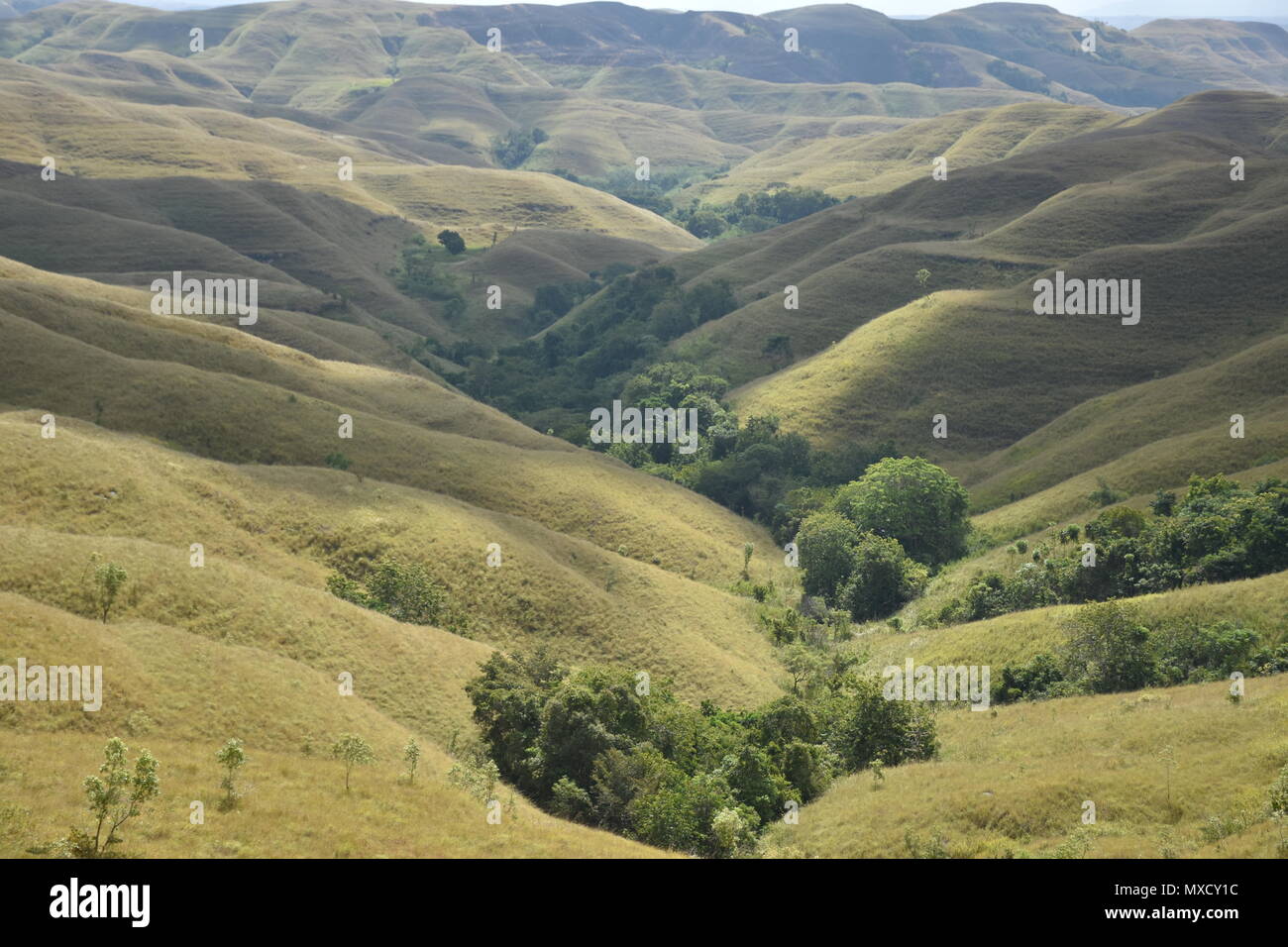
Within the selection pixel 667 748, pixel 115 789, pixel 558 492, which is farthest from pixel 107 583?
pixel 558 492

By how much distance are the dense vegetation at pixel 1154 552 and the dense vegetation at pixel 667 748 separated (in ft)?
62.1

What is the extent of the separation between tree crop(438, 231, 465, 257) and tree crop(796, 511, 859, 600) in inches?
5267

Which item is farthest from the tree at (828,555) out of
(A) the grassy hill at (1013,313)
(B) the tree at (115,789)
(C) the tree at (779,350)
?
(B) the tree at (115,789)

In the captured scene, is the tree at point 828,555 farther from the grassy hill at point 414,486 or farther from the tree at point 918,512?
the grassy hill at point 414,486

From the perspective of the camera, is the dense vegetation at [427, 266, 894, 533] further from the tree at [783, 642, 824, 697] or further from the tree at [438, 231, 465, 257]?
the tree at [438, 231, 465, 257]

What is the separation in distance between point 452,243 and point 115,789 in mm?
178784

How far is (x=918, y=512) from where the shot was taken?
250 ft

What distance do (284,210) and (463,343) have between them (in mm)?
61151

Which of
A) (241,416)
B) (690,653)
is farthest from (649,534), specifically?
(241,416)

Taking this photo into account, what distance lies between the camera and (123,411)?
6819 centimetres

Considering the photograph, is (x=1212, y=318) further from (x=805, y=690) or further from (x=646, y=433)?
(x=805, y=690)

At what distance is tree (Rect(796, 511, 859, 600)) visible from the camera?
73000mm

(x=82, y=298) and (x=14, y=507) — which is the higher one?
(x=82, y=298)

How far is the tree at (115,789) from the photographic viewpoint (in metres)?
21.0
